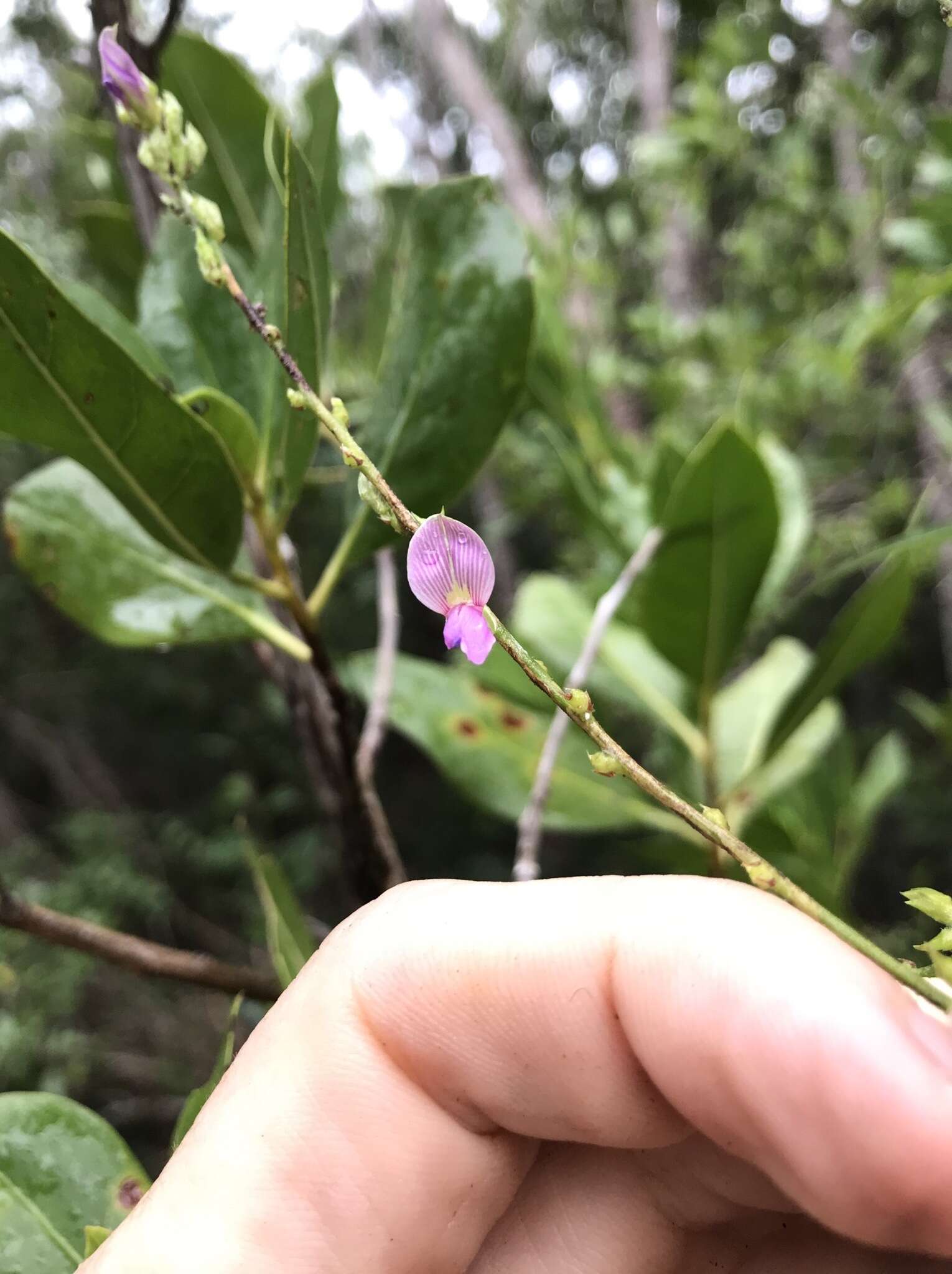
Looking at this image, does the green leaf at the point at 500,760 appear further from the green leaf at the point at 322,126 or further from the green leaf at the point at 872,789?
the green leaf at the point at 322,126

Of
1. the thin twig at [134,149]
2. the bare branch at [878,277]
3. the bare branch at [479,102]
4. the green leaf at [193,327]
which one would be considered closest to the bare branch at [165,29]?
the thin twig at [134,149]

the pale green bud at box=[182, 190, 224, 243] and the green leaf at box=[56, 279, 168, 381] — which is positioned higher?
the pale green bud at box=[182, 190, 224, 243]

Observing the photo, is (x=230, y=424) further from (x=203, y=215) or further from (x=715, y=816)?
(x=715, y=816)

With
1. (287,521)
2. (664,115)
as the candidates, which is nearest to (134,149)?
(287,521)

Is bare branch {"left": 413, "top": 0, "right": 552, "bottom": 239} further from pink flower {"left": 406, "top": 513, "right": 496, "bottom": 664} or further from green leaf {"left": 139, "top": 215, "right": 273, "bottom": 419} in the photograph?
pink flower {"left": 406, "top": 513, "right": 496, "bottom": 664}

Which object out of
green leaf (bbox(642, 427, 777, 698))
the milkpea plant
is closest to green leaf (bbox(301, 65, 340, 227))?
the milkpea plant

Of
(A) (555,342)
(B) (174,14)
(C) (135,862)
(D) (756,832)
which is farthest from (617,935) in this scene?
(C) (135,862)

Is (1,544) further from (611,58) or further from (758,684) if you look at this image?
(611,58)

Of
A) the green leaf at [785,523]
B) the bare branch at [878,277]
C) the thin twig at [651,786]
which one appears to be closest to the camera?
the thin twig at [651,786]
